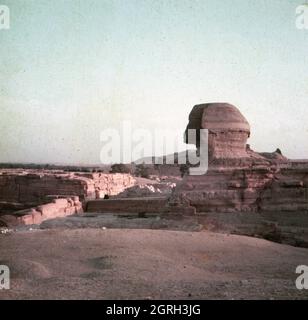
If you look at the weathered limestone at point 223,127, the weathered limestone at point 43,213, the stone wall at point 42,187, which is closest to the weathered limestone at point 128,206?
the weathered limestone at point 43,213

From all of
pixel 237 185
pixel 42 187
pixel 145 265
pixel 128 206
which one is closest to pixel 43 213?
pixel 128 206

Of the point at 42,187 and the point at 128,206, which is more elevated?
the point at 42,187

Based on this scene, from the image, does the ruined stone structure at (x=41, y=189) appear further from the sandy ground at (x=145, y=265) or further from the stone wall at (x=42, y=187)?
the sandy ground at (x=145, y=265)

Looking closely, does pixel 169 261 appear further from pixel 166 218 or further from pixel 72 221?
pixel 72 221

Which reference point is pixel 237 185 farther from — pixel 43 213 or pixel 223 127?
pixel 43 213

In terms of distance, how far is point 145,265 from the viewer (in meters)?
5.98

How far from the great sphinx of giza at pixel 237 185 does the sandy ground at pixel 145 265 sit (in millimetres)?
1831

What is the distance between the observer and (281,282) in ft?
17.0

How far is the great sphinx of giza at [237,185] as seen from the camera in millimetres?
10242

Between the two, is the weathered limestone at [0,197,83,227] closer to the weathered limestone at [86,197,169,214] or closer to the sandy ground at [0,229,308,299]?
the weathered limestone at [86,197,169,214]

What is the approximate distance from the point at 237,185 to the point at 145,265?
5086 millimetres

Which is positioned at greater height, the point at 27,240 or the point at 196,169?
the point at 196,169
